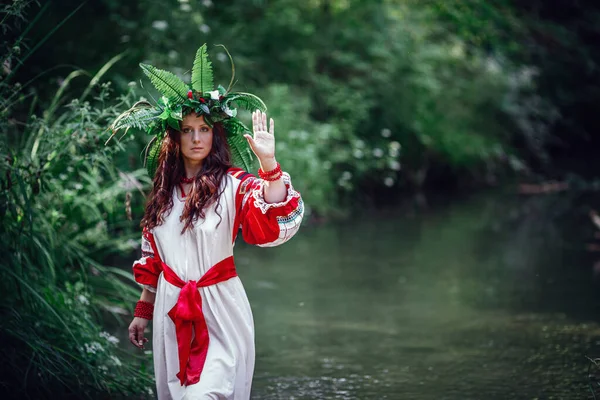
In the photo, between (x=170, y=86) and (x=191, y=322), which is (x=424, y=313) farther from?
(x=170, y=86)

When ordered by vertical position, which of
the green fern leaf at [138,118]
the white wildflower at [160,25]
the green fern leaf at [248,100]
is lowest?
the green fern leaf at [138,118]

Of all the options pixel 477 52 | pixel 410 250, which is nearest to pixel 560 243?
pixel 410 250

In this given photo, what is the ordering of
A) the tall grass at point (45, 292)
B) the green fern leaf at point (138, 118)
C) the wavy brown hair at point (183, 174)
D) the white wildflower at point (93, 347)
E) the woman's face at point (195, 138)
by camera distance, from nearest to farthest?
the wavy brown hair at point (183, 174) → the woman's face at point (195, 138) → the green fern leaf at point (138, 118) → the tall grass at point (45, 292) → the white wildflower at point (93, 347)

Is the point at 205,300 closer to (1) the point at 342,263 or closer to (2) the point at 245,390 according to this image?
(2) the point at 245,390

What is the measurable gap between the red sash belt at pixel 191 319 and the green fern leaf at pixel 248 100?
2.36 feet

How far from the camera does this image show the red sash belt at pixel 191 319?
370 centimetres

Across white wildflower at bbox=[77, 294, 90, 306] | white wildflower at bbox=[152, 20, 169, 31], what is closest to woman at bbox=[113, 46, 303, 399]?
white wildflower at bbox=[77, 294, 90, 306]

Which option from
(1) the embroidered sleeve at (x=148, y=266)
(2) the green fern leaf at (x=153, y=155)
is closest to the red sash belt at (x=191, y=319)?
(1) the embroidered sleeve at (x=148, y=266)

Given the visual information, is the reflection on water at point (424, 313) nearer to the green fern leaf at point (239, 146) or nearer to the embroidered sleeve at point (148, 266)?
the embroidered sleeve at point (148, 266)

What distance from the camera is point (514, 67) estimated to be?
17.4m

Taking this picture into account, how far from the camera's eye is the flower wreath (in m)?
3.89

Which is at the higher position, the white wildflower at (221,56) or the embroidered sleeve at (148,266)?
the white wildflower at (221,56)

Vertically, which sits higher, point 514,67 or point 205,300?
point 514,67

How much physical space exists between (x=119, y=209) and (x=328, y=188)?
5.95m
